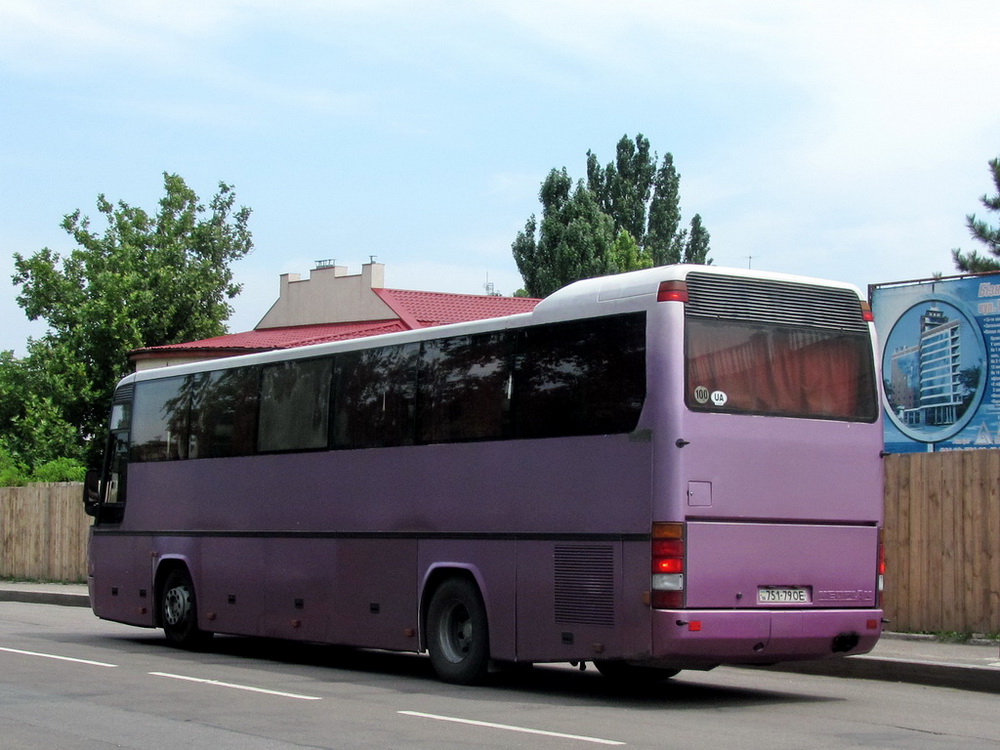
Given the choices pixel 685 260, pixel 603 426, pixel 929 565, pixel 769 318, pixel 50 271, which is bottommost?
pixel 929 565

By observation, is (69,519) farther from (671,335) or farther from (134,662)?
(671,335)

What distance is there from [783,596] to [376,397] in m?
4.76

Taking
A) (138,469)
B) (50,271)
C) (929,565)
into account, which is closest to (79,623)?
(138,469)

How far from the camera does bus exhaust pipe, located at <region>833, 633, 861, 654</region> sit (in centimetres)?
1216

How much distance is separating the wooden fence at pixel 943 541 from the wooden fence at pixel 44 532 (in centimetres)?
1947

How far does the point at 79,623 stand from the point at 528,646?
39.1 feet

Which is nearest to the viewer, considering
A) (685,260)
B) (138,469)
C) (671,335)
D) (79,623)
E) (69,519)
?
(671,335)

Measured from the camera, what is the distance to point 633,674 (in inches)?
565

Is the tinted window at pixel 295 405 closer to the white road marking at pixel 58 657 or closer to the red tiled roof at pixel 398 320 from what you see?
the white road marking at pixel 58 657

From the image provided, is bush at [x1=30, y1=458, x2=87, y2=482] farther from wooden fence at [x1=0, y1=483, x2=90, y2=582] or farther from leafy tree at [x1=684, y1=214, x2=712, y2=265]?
leafy tree at [x1=684, y1=214, x2=712, y2=265]

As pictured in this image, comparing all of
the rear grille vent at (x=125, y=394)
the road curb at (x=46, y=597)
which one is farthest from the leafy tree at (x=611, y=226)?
the rear grille vent at (x=125, y=394)

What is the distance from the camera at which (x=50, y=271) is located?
5166 centimetres

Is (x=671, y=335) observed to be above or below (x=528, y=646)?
above

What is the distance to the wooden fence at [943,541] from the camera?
1609 cm
